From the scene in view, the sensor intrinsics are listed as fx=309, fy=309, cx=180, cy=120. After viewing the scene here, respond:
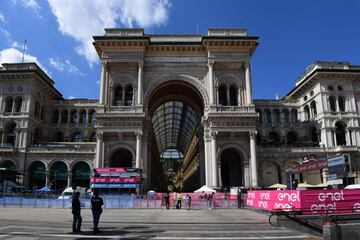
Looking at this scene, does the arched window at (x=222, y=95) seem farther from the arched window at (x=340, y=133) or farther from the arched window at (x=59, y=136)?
the arched window at (x=59, y=136)

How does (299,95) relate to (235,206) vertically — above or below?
above

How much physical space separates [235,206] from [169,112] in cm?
4762

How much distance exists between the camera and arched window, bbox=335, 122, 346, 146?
57.9m

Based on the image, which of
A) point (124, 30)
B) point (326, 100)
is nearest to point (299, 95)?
point (326, 100)

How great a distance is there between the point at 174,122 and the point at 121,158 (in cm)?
3435

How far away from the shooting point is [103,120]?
47812 millimetres

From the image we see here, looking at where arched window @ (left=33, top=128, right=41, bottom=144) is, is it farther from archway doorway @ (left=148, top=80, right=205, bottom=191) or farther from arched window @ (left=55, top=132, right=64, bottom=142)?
archway doorway @ (left=148, top=80, right=205, bottom=191)

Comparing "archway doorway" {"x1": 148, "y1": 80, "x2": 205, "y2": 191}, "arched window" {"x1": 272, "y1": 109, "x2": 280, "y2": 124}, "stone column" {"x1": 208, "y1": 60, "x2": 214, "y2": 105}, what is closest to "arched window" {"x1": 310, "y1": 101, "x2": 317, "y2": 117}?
"arched window" {"x1": 272, "y1": 109, "x2": 280, "y2": 124}

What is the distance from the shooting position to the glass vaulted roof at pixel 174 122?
72.9 metres

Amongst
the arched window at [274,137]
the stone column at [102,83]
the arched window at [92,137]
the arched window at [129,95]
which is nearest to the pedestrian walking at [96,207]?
the stone column at [102,83]

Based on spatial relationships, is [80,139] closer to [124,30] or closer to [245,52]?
[124,30]

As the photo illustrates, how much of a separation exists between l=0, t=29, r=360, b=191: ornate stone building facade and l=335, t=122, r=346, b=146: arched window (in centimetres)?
17

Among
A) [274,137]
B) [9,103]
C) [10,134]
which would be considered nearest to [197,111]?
[274,137]

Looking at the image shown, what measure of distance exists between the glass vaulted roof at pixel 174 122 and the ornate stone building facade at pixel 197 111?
43.4 ft
